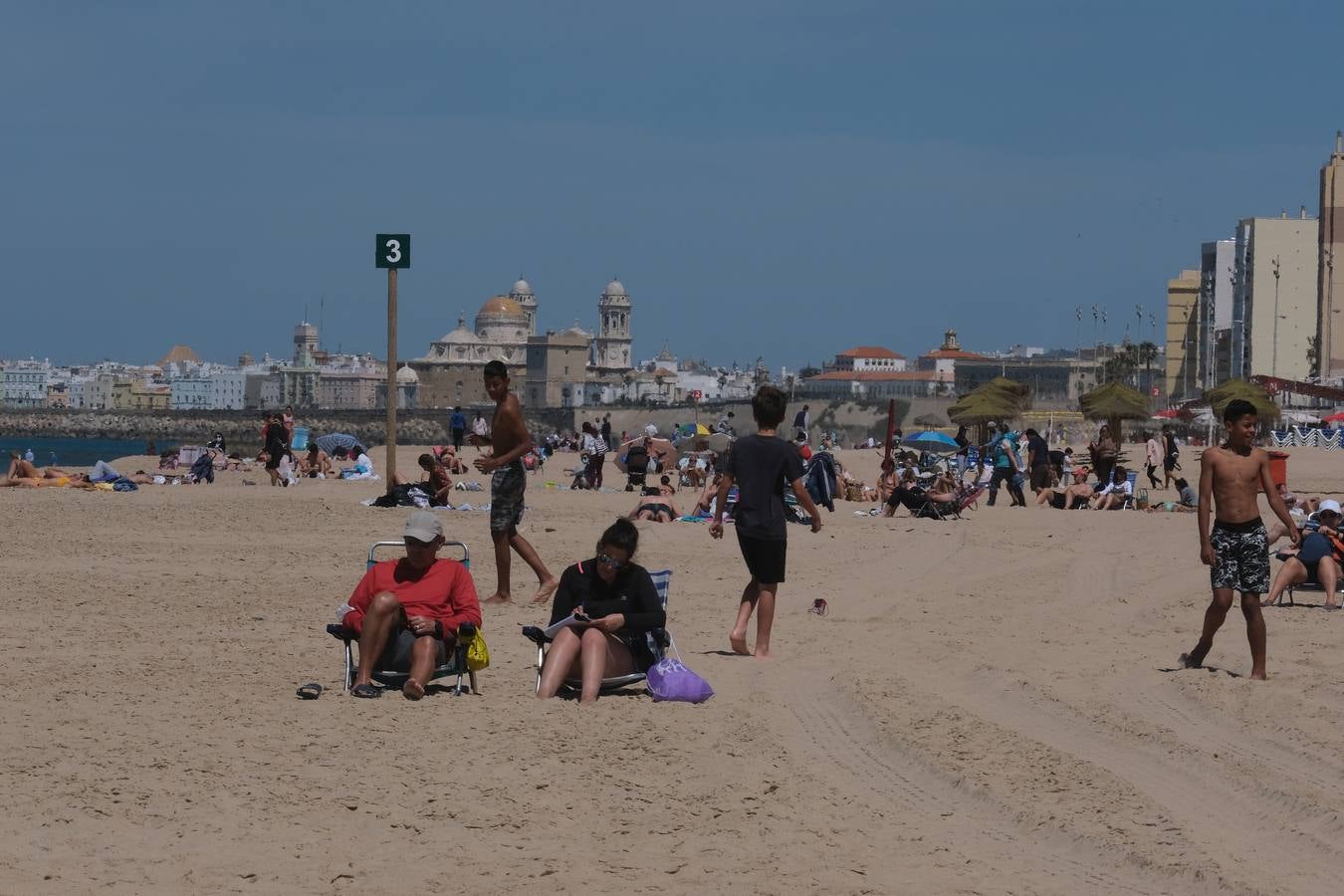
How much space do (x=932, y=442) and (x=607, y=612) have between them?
103 ft

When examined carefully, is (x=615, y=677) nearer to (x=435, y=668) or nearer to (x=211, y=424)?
(x=435, y=668)

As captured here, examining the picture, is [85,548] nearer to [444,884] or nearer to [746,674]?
[746,674]

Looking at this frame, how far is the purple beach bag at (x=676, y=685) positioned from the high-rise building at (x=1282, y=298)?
84.9 m

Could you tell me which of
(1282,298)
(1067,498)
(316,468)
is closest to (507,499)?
(1067,498)

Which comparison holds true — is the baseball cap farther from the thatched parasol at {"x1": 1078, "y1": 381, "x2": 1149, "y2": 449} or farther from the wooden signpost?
the thatched parasol at {"x1": 1078, "y1": 381, "x2": 1149, "y2": 449}

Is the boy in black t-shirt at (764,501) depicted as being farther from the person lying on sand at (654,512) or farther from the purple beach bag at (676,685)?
the person lying on sand at (654,512)

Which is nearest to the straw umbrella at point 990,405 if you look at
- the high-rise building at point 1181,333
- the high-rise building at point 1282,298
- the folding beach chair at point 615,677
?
the folding beach chair at point 615,677

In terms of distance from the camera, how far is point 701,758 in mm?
6660

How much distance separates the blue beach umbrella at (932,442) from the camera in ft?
118

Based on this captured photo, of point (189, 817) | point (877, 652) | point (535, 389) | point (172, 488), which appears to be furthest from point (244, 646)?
point (535, 389)

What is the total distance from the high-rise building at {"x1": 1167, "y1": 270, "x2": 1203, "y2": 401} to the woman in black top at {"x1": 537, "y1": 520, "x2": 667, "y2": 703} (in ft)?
338

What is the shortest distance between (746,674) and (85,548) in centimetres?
733

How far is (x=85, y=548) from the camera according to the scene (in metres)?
14.2

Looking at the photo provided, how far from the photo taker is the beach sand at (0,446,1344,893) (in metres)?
5.22
